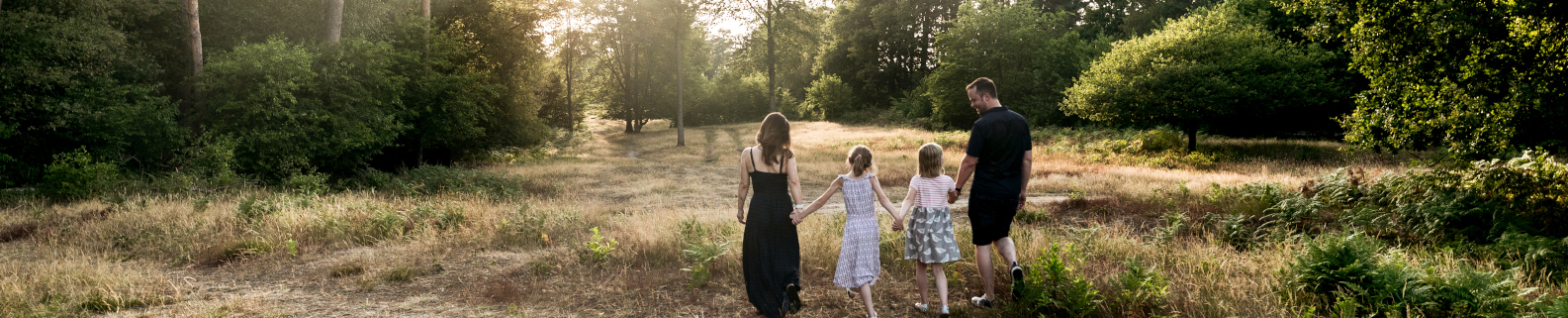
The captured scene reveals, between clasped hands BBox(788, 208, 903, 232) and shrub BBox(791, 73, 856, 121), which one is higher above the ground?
shrub BBox(791, 73, 856, 121)

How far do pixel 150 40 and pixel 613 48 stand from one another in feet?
96.7

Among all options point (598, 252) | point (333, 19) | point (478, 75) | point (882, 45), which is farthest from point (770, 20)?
point (598, 252)

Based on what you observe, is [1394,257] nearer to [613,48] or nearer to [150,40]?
[150,40]

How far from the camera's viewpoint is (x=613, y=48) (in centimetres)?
4450

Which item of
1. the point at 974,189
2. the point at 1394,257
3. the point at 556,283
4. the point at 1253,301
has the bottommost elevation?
the point at 556,283

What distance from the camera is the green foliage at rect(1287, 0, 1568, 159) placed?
6.64 m

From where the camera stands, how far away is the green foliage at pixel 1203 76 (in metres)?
23.0

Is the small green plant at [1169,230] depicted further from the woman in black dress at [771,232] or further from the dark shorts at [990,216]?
the woman in black dress at [771,232]

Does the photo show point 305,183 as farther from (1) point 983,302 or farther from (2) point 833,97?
(2) point 833,97

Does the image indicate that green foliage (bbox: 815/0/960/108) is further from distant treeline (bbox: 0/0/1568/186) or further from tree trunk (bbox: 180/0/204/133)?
tree trunk (bbox: 180/0/204/133)

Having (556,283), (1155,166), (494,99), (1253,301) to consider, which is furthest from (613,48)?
(1253,301)

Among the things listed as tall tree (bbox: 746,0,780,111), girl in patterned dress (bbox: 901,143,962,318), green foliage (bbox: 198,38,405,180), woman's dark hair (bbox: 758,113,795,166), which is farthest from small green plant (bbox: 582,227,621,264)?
tall tree (bbox: 746,0,780,111)

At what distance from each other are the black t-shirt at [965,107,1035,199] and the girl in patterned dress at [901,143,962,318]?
0.25 m

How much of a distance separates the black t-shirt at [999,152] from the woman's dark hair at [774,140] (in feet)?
4.28
